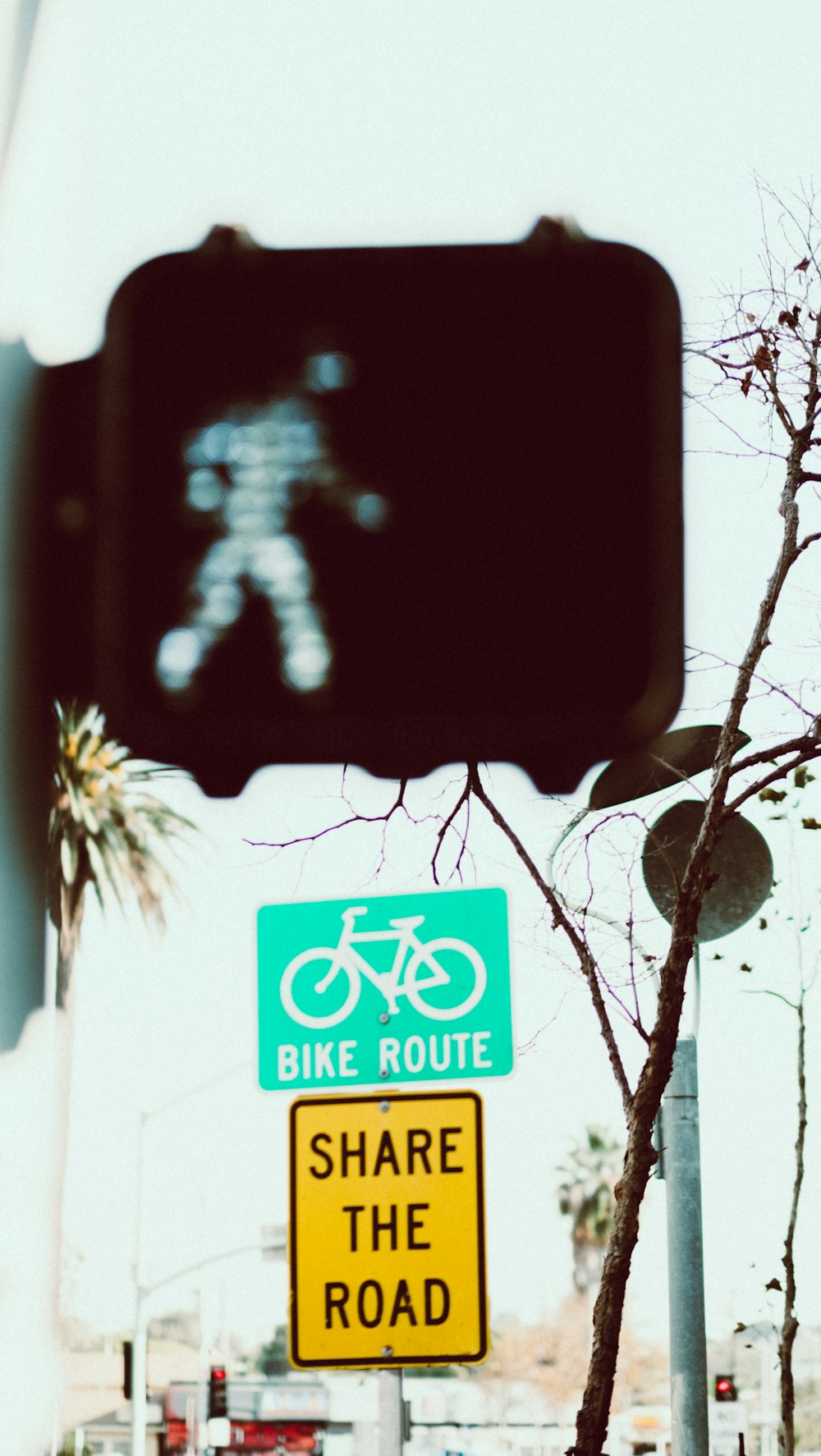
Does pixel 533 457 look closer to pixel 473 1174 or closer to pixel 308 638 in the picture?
pixel 308 638

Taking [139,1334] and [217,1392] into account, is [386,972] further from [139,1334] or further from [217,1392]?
[217,1392]

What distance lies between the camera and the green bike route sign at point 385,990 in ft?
15.7

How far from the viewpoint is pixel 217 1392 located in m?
29.2

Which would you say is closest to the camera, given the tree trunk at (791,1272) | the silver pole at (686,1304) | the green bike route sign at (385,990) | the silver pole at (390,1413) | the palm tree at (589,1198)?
the silver pole at (390,1413)

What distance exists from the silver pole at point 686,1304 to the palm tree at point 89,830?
7.08 metres

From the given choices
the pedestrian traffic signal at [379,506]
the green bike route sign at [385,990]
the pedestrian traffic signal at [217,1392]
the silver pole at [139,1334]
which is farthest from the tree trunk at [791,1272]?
the pedestrian traffic signal at [379,506]

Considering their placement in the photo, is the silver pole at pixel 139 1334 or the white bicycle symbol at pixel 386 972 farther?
the silver pole at pixel 139 1334

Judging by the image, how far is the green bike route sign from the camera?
15.7 feet

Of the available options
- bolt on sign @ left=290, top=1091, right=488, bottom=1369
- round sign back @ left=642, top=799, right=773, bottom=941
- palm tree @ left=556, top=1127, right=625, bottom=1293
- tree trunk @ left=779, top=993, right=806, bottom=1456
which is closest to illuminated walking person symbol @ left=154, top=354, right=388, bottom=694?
bolt on sign @ left=290, top=1091, right=488, bottom=1369

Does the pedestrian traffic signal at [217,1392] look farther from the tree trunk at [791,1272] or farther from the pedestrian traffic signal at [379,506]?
the pedestrian traffic signal at [379,506]

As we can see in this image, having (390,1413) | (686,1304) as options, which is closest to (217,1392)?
(686,1304)

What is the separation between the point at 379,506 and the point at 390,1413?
3673 millimetres

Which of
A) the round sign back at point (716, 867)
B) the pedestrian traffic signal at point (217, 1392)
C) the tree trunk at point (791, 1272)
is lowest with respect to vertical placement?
the pedestrian traffic signal at point (217, 1392)

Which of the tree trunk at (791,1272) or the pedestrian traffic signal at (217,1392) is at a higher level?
the tree trunk at (791,1272)
